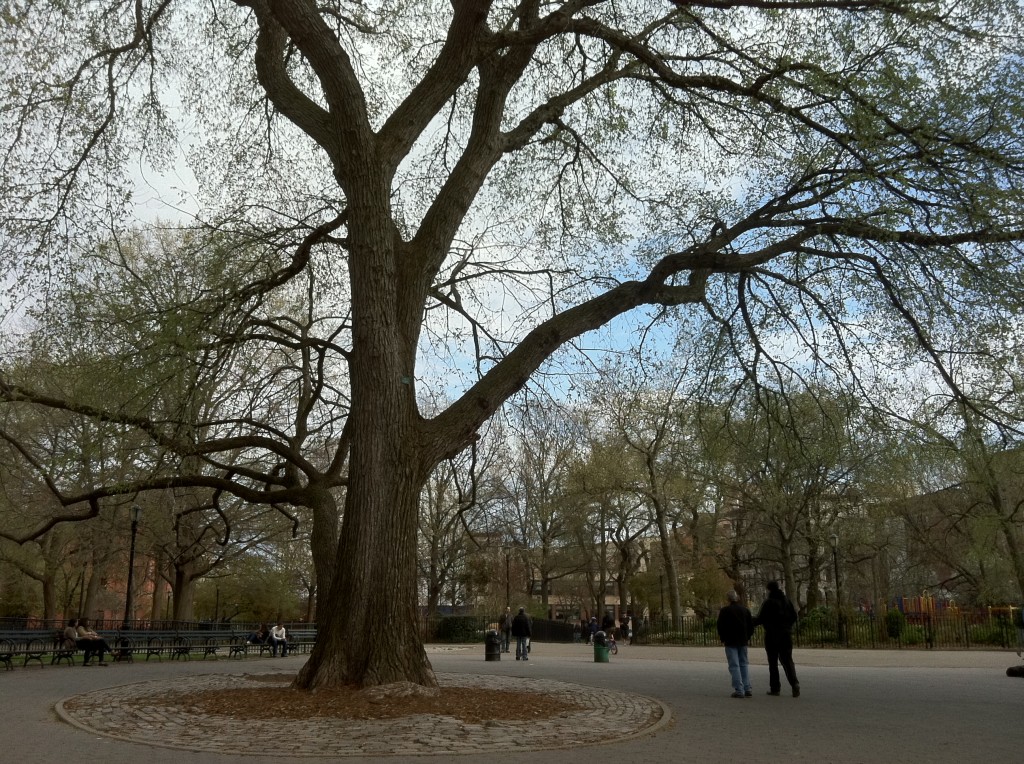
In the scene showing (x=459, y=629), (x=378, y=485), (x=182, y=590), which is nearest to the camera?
(x=378, y=485)

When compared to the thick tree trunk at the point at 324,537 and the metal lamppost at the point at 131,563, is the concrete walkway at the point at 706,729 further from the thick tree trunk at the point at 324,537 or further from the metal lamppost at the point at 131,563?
the metal lamppost at the point at 131,563

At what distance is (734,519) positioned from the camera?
42.5 meters

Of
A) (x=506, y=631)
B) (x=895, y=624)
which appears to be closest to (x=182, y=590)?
(x=506, y=631)

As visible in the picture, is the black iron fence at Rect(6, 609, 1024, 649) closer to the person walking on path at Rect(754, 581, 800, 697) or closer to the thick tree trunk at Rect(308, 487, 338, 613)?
the thick tree trunk at Rect(308, 487, 338, 613)

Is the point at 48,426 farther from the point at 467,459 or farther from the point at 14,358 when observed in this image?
the point at 467,459

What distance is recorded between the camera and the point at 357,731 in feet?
24.9

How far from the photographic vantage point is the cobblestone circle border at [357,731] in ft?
22.9

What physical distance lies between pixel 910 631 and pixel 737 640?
1829 centimetres

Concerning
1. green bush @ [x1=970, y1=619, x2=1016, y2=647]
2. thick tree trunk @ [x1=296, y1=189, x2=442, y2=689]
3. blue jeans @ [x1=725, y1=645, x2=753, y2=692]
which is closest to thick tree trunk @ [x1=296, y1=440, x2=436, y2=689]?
thick tree trunk @ [x1=296, y1=189, x2=442, y2=689]

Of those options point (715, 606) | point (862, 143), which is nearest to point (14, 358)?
point (862, 143)

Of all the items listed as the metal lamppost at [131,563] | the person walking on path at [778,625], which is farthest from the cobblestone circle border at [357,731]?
the metal lamppost at [131,563]

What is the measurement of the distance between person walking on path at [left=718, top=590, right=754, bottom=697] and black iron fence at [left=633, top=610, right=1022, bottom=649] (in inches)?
680

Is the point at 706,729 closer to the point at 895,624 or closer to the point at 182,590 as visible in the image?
the point at 895,624

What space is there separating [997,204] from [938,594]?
50.6m
